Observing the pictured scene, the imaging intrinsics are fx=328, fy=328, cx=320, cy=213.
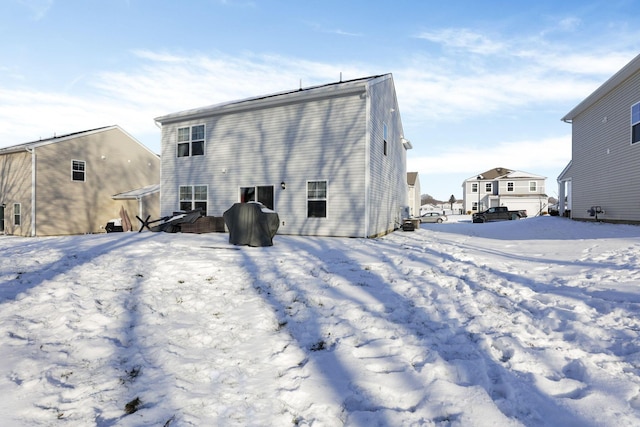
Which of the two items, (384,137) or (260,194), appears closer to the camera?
(260,194)

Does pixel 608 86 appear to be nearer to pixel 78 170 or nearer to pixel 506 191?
pixel 78 170

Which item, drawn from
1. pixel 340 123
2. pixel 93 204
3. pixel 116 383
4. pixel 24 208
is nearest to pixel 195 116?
pixel 340 123

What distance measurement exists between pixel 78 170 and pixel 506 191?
47.5m

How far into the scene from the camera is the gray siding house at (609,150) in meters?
12.8

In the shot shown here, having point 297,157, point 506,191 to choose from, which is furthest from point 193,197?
point 506,191

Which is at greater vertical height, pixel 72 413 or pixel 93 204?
pixel 93 204

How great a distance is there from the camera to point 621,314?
401 cm

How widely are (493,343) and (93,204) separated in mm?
25147

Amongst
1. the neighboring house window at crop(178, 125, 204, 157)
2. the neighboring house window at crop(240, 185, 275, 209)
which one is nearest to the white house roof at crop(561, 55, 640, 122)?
the neighboring house window at crop(240, 185, 275, 209)

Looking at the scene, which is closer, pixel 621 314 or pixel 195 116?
pixel 621 314

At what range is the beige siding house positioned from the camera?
63.7ft

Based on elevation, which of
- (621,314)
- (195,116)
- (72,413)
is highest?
(195,116)

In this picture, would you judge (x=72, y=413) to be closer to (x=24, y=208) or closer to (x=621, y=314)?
(x=621, y=314)

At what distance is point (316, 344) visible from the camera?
357cm
